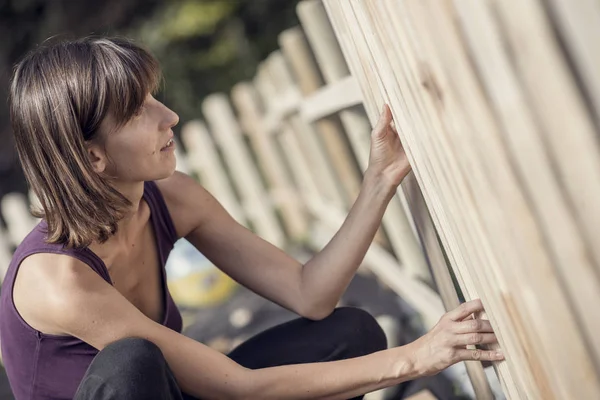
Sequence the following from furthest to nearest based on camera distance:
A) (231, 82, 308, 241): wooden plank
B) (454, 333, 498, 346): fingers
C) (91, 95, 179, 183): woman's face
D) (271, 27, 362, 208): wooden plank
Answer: (231, 82, 308, 241): wooden plank, (271, 27, 362, 208): wooden plank, (91, 95, 179, 183): woman's face, (454, 333, 498, 346): fingers

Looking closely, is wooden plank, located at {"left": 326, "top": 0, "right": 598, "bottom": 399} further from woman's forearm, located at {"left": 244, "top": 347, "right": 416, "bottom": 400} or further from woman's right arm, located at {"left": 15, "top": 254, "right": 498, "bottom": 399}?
woman's right arm, located at {"left": 15, "top": 254, "right": 498, "bottom": 399}

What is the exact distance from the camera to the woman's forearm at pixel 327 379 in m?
1.90

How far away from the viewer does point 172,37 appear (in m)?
9.84

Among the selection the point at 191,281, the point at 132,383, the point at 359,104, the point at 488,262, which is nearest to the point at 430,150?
the point at 488,262

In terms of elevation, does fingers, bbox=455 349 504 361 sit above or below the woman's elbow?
below

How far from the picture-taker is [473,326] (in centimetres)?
172

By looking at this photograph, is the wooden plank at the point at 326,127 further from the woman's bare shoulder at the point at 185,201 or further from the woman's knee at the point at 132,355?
the woman's knee at the point at 132,355

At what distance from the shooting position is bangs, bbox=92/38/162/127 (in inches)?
77.5

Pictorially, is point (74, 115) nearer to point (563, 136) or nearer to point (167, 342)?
point (167, 342)

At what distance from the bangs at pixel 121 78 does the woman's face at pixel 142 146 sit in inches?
0.9

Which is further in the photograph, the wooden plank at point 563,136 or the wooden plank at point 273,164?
the wooden plank at point 273,164

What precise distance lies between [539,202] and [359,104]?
182 centimetres

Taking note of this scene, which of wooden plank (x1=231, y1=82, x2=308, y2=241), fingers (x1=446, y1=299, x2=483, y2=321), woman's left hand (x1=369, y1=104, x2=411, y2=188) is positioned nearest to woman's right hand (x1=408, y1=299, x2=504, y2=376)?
fingers (x1=446, y1=299, x2=483, y2=321)

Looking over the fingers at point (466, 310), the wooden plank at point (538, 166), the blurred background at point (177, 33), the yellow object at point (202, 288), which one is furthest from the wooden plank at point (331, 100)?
the blurred background at point (177, 33)
